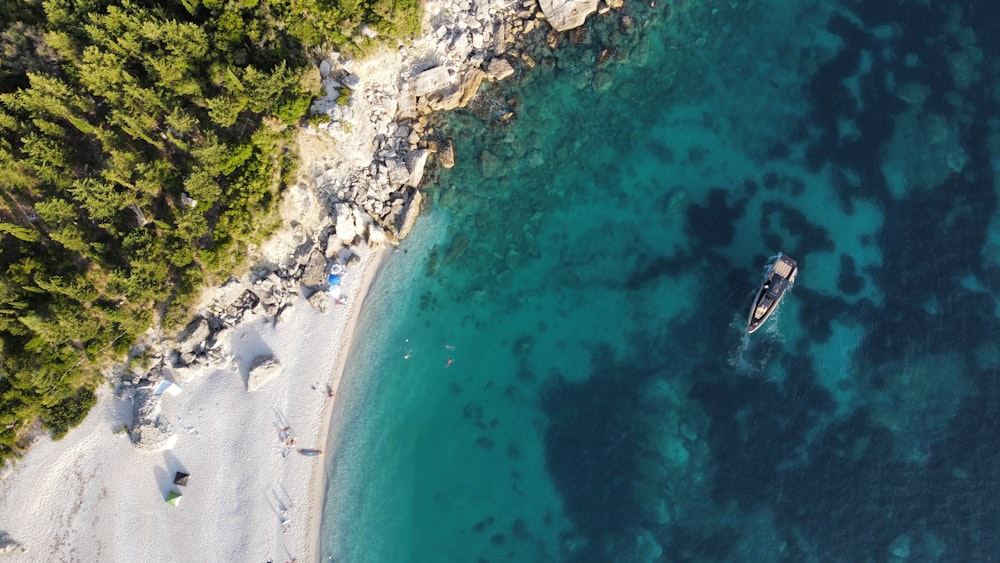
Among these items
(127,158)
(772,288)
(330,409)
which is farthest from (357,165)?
(772,288)

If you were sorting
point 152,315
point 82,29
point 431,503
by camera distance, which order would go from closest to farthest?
point 82,29
point 152,315
point 431,503

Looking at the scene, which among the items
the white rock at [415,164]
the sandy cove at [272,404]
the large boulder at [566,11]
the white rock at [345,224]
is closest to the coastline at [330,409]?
the sandy cove at [272,404]

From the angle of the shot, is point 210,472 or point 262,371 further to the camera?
point 210,472

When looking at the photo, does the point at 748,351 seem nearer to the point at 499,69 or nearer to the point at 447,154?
the point at 447,154

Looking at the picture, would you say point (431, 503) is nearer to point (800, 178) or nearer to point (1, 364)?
point (1, 364)

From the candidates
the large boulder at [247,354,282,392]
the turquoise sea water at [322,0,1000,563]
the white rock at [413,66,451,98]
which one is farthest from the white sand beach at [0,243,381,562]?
the white rock at [413,66,451,98]

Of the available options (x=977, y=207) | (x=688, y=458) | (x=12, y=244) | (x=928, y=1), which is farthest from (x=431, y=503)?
(x=928, y=1)
